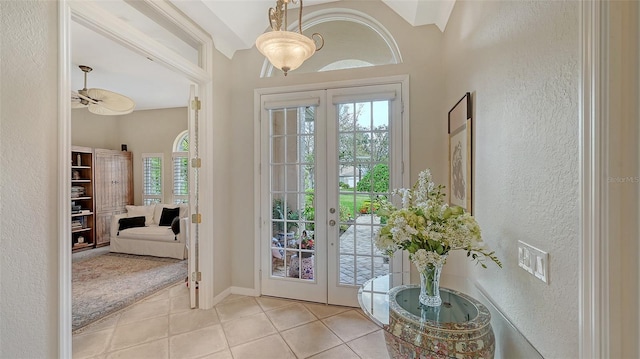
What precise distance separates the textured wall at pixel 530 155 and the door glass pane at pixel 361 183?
46.8 inches

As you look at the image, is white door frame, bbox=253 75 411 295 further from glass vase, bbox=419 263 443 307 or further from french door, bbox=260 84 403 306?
glass vase, bbox=419 263 443 307

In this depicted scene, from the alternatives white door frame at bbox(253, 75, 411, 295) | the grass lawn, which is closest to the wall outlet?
white door frame at bbox(253, 75, 411, 295)

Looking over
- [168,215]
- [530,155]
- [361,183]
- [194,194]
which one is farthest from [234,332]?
[168,215]

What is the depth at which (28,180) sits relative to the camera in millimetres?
1378

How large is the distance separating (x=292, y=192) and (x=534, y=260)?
2.32m

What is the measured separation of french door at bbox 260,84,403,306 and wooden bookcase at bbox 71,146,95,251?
453cm

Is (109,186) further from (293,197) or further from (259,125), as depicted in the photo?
(293,197)

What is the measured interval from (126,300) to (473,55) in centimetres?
397

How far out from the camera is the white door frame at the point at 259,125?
2.72 metres

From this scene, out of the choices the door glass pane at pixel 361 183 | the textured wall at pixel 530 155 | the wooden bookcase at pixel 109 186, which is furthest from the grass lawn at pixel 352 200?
the wooden bookcase at pixel 109 186

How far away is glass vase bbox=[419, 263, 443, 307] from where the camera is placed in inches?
52.4

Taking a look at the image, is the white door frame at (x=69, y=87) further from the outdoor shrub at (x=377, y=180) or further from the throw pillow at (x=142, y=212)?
the throw pillow at (x=142, y=212)

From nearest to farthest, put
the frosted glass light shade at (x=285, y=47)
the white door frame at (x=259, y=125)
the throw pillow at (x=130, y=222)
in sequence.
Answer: the frosted glass light shade at (x=285, y=47) → the white door frame at (x=259, y=125) → the throw pillow at (x=130, y=222)

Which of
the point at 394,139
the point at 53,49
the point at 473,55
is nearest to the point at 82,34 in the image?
the point at 53,49
